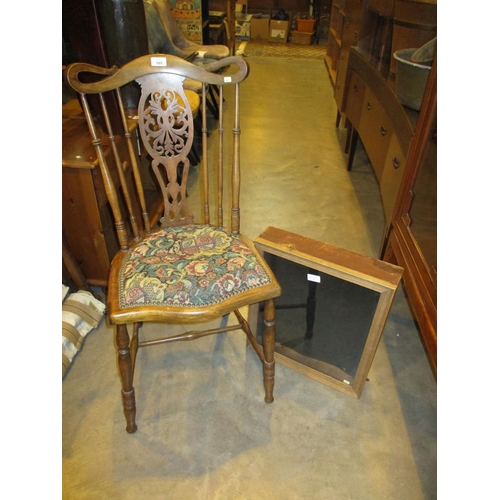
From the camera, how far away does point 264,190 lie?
8.20 ft

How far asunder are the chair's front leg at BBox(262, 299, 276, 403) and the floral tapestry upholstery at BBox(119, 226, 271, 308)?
0.12 meters

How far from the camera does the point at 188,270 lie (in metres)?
0.99

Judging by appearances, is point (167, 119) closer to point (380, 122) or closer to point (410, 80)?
point (410, 80)

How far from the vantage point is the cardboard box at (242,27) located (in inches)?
286

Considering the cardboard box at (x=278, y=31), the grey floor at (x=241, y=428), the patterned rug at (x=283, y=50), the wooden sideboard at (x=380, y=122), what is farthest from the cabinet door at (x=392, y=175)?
the cardboard box at (x=278, y=31)

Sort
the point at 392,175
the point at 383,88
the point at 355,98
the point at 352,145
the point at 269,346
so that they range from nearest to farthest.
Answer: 1. the point at 269,346
2. the point at 392,175
3. the point at 383,88
4. the point at 355,98
5. the point at 352,145

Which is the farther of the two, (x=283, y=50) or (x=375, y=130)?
(x=283, y=50)

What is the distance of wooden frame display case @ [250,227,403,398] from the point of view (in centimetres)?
106

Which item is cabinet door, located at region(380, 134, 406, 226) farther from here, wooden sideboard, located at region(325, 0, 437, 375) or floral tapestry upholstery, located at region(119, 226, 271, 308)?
floral tapestry upholstery, located at region(119, 226, 271, 308)

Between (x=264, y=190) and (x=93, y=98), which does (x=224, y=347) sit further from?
(x=264, y=190)

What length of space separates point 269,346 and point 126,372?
430 millimetres

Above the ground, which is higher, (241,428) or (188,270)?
(188,270)

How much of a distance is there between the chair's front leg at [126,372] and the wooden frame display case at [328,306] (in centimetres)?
49

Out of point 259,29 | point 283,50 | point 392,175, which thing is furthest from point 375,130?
point 259,29
